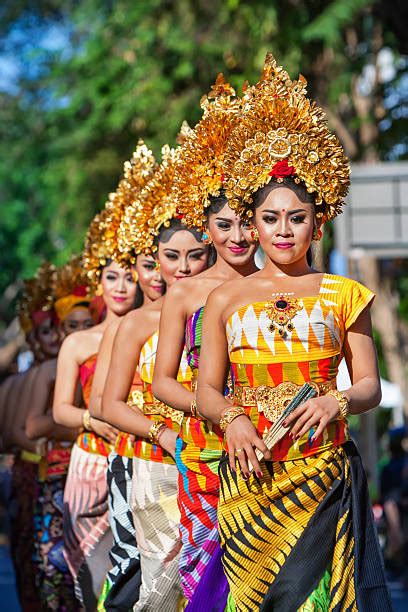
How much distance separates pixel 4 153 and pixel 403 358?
33.3ft

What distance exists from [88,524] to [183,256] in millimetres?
1909

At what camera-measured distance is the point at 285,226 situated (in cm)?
525

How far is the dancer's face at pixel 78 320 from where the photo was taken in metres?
9.43

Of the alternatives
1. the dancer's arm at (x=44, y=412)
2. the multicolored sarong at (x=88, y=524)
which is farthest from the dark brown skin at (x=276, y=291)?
the dancer's arm at (x=44, y=412)

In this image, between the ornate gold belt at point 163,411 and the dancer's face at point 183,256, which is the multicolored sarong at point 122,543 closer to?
the ornate gold belt at point 163,411

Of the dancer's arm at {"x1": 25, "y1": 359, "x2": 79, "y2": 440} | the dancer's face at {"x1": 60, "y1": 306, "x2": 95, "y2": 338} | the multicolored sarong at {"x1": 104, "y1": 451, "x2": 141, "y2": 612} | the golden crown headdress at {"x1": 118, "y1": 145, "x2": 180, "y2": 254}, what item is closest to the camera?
the multicolored sarong at {"x1": 104, "y1": 451, "x2": 141, "y2": 612}

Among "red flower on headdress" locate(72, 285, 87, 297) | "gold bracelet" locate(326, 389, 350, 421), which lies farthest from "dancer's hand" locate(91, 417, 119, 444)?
"gold bracelet" locate(326, 389, 350, 421)

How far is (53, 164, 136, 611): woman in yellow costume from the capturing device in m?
7.79

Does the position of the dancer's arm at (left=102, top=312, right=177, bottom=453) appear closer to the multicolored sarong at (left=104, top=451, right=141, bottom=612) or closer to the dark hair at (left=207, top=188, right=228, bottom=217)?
the multicolored sarong at (left=104, top=451, right=141, bottom=612)

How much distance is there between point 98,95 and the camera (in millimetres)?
19641

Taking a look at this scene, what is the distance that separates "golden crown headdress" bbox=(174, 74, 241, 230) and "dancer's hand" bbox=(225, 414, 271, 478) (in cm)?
139

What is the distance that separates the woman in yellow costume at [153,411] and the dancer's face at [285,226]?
48.4 inches

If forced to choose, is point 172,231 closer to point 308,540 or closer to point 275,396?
point 275,396

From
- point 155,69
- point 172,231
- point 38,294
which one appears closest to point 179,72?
point 155,69
